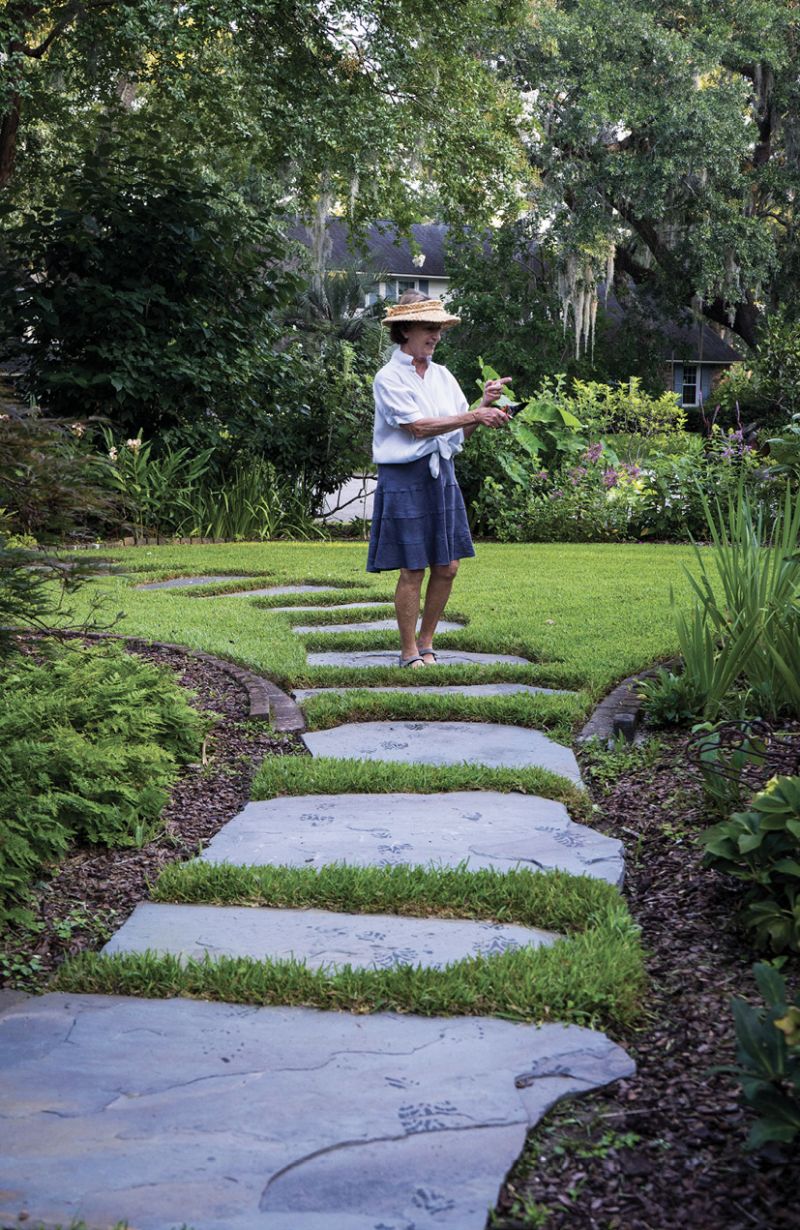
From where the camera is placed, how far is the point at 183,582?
877 cm

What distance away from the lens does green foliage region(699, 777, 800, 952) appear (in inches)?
97.7

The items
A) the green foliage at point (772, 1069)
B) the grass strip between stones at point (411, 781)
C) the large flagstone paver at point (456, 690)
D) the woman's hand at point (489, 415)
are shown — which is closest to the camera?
the green foliage at point (772, 1069)

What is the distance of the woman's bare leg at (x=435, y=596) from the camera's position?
5.61 m

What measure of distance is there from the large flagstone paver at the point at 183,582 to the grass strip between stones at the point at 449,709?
388 centimetres

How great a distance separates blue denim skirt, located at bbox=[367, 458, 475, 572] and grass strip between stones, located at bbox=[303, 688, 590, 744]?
908mm

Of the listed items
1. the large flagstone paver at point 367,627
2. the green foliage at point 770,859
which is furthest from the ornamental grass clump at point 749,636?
the large flagstone paver at point 367,627

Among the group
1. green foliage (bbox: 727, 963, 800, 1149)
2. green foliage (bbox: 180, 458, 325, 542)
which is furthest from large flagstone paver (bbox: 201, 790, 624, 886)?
green foliage (bbox: 180, 458, 325, 542)

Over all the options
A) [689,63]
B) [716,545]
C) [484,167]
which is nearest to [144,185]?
[484,167]

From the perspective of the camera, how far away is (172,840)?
3.38 m

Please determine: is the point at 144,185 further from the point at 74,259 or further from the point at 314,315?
the point at 314,315

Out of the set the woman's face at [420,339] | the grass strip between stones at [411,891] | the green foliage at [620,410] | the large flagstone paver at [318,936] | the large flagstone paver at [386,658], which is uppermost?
the green foliage at [620,410]

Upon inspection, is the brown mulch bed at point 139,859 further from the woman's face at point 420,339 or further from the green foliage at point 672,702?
the woman's face at point 420,339

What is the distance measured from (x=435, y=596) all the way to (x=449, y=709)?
1.07 meters

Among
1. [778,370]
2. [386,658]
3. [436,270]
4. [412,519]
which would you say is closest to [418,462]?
[412,519]
